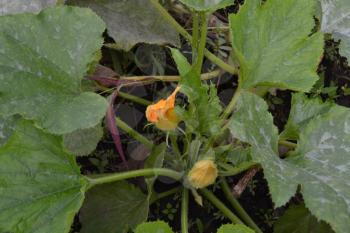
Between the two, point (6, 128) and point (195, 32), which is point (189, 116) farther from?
point (6, 128)

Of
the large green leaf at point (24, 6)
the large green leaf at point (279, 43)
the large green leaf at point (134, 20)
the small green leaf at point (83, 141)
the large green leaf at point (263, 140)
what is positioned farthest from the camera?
the large green leaf at point (134, 20)

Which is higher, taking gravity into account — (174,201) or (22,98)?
(22,98)

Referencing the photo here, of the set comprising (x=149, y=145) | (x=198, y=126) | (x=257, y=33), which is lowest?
(x=149, y=145)

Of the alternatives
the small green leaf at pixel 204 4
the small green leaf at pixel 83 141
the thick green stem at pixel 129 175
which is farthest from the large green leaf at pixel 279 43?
the small green leaf at pixel 83 141

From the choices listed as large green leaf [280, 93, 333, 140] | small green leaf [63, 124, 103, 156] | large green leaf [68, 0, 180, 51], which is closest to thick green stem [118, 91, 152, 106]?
large green leaf [68, 0, 180, 51]

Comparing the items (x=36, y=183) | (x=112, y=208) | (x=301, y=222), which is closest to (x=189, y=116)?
(x=36, y=183)

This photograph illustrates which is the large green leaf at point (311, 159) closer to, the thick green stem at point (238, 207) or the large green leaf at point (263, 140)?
the large green leaf at point (263, 140)

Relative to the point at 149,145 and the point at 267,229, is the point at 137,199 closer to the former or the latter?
the point at 149,145

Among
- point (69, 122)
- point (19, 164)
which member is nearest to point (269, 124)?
point (69, 122)
